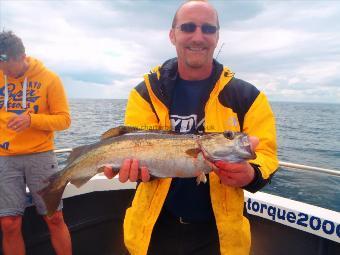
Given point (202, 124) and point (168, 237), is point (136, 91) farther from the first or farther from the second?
point (168, 237)

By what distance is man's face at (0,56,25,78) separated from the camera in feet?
14.5

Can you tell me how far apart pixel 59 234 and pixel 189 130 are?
105 inches

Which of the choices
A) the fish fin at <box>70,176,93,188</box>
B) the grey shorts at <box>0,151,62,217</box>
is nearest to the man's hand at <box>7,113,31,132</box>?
the grey shorts at <box>0,151,62,217</box>

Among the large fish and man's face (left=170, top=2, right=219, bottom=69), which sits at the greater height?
man's face (left=170, top=2, right=219, bottom=69)

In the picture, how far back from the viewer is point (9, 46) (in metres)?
4.38

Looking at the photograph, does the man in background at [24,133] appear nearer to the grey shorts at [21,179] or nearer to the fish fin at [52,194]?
the grey shorts at [21,179]

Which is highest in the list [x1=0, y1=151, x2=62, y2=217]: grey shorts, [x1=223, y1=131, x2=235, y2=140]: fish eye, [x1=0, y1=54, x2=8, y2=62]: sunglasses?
[x1=0, y1=54, x2=8, y2=62]: sunglasses

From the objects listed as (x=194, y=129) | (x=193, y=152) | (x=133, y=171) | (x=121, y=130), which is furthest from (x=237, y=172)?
(x=121, y=130)

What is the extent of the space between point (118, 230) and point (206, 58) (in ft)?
11.8

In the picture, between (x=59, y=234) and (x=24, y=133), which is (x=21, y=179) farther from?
(x=59, y=234)

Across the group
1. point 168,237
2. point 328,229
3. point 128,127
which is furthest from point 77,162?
point 328,229

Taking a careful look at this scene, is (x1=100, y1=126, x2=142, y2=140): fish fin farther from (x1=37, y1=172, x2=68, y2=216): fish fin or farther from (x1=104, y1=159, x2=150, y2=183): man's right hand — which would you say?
(x1=37, y1=172, x2=68, y2=216): fish fin

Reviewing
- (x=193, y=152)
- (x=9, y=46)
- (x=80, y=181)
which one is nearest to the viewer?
(x=193, y=152)

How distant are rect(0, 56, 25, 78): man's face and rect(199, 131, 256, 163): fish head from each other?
120 inches
